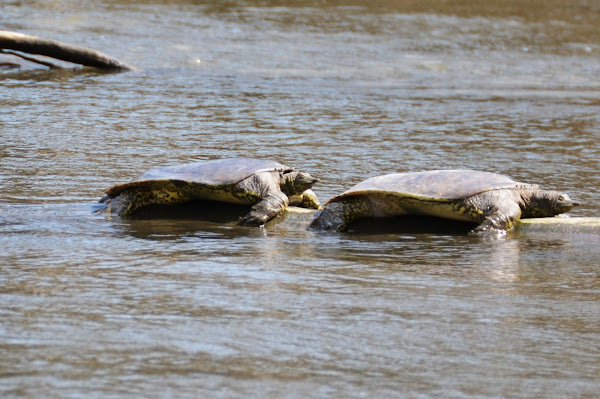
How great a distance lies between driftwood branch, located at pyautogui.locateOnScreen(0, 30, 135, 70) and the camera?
15.3 metres

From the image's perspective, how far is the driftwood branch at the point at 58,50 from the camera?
15.3 metres

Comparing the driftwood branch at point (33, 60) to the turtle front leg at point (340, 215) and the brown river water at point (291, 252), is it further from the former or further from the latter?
the turtle front leg at point (340, 215)

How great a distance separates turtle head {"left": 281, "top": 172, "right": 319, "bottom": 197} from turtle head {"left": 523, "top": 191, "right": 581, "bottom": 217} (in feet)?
5.00

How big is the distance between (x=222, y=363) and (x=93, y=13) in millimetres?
17431

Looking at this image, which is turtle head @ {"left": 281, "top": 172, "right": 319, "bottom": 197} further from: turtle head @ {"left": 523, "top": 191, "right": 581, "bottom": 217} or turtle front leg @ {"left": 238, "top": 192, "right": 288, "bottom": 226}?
turtle head @ {"left": 523, "top": 191, "right": 581, "bottom": 217}

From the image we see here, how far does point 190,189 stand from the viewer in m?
6.95

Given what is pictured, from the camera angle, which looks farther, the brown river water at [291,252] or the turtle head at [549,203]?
the turtle head at [549,203]

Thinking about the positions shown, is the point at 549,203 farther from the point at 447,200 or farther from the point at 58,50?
the point at 58,50

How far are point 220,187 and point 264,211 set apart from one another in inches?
13.8

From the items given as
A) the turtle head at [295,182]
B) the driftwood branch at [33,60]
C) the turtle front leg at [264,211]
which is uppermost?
the driftwood branch at [33,60]

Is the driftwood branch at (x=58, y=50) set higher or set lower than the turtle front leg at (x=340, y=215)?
higher

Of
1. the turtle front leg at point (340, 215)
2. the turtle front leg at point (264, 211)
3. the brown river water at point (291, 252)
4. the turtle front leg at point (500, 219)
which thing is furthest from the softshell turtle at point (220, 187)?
the turtle front leg at point (500, 219)

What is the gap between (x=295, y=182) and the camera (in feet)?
23.4

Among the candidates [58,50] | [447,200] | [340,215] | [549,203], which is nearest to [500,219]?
[447,200]
